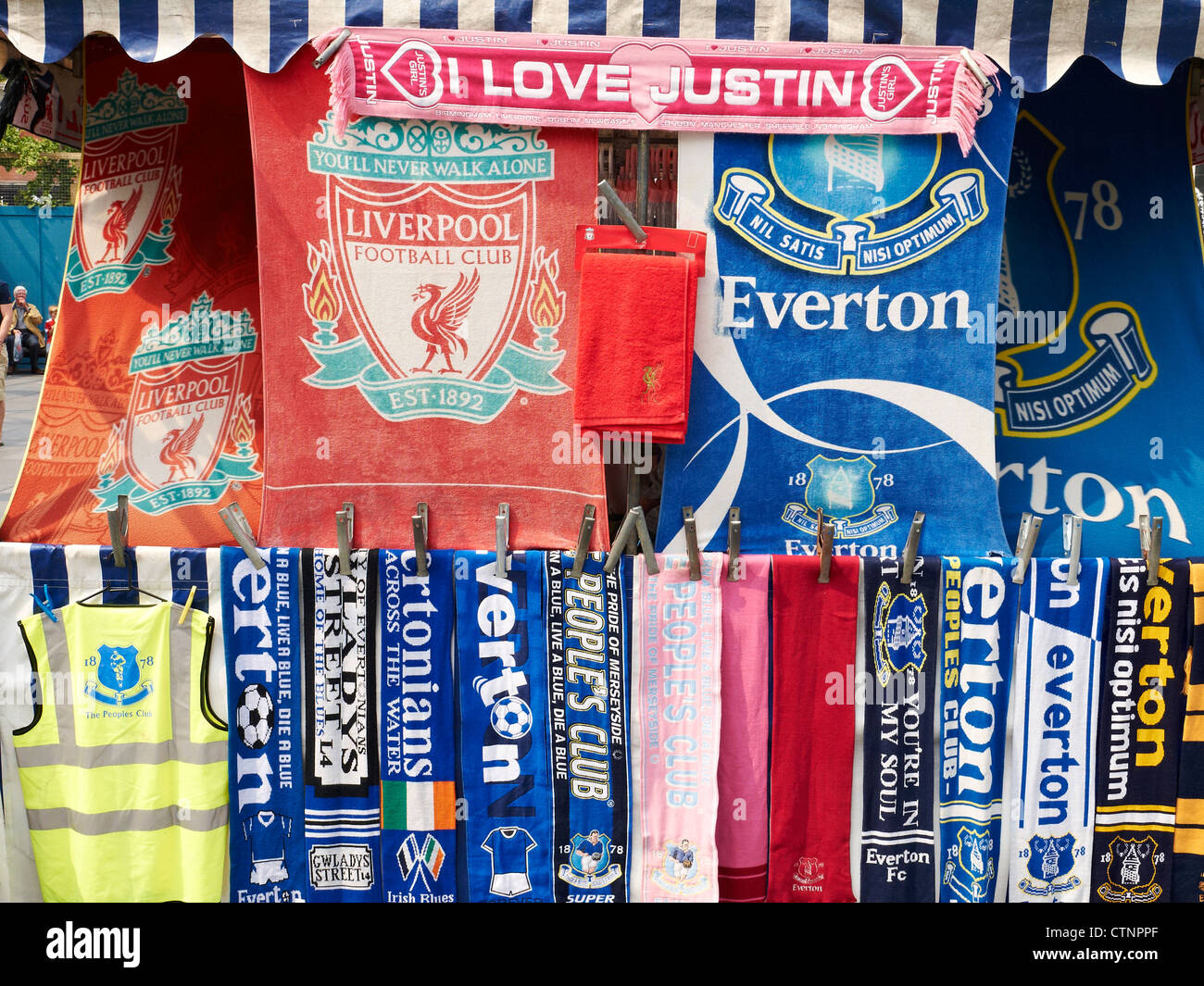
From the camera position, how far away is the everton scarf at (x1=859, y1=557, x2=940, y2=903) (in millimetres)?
3350

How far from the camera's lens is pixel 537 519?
11.2ft

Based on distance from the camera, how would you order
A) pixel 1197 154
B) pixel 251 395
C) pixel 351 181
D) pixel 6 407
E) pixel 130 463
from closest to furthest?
1. pixel 351 181
2. pixel 130 463
3. pixel 251 395
4. pixel 1197 154
5. pixel 6 407

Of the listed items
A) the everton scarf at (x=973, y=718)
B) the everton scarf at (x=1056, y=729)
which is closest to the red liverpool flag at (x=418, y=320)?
the everton scarf at (x=973, y=718)

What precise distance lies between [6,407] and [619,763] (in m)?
12.7

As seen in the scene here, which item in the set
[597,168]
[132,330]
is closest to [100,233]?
[132,330]

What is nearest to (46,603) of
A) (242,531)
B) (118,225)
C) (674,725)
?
(242,531)

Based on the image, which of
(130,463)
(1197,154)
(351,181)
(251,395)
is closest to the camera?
(351,181)

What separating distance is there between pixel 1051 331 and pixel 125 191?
3.82 meters

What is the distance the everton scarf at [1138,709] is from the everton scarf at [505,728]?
6.37 feet

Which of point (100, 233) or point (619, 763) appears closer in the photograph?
point (619, 763)

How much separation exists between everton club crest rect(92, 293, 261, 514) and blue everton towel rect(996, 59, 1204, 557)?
3.10 m

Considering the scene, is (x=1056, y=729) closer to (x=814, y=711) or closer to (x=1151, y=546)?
(x=1151, y=546)

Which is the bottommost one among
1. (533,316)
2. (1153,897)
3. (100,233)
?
(1153,897)

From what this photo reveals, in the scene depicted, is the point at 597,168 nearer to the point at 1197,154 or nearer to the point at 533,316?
the point at 533,316
